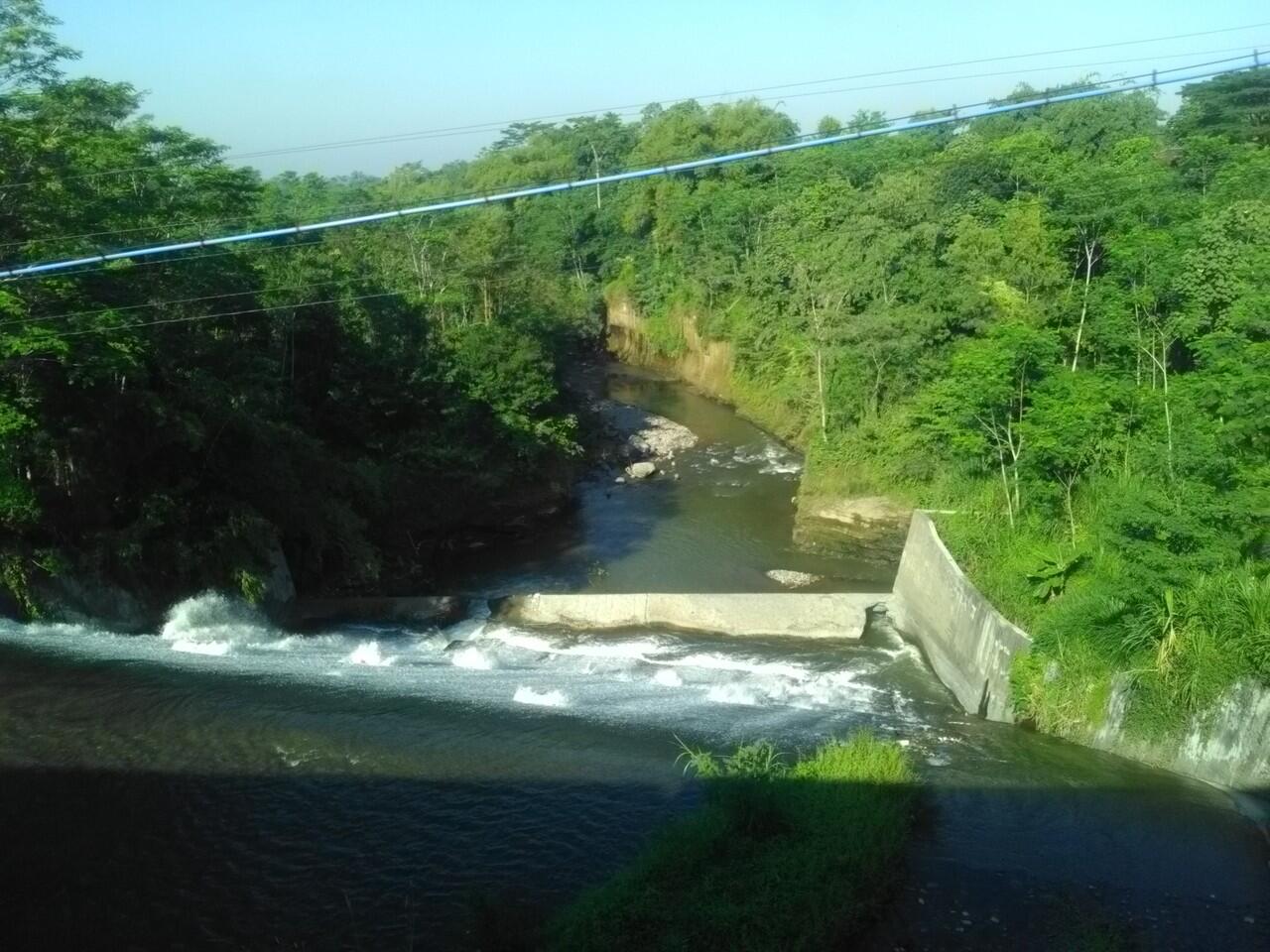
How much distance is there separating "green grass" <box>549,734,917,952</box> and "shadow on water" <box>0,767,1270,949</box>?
0.45 metres

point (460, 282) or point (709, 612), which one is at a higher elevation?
point (460, 282)

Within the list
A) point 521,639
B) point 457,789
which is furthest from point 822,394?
point 457,789

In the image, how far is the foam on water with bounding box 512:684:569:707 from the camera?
13.9m

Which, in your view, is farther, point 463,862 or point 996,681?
point 996,681

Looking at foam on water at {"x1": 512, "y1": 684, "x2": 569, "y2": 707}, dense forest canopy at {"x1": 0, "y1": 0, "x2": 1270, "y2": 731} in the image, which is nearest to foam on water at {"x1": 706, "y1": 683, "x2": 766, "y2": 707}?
foam on water at {"x1": 512, "y1": 684, "x2": 569, "y2": 707}

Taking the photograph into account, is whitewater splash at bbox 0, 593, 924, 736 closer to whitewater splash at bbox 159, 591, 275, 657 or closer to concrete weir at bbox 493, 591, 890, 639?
whitewater splash at bbox 159, 591, 275, 657

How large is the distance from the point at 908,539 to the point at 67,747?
14160 mm

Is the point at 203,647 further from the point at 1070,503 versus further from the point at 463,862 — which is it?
the point at 1070,503

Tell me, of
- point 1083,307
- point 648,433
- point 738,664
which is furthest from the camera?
point 648,433

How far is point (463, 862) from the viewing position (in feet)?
33.2

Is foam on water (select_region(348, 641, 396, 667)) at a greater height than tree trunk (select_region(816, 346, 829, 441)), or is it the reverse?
tree trunk (select_region(816, 346, 829, 441))

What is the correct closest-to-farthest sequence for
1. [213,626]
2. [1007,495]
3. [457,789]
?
[457,789] < [213,626] < [1007,495]

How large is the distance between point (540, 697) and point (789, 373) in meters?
19.7

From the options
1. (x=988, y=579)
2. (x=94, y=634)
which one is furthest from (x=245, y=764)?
(x=988, y=579)
